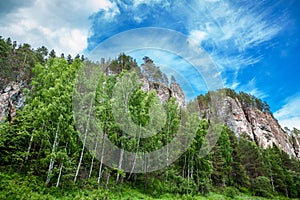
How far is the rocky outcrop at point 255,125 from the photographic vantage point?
2161 inches

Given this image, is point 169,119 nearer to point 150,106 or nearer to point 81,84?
point 150,106

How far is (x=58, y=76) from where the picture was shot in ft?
52.2

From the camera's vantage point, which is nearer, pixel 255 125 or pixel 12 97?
pixel 12 97

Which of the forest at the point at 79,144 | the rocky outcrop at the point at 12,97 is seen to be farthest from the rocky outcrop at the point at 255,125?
the rocky outcrop at the point at 12,97

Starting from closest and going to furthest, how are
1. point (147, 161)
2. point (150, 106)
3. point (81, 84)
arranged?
point (81, 84) < point (150, 106) < point (147, 161)

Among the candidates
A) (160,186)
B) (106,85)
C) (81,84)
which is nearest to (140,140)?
(160,186)

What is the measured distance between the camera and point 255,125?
200ft

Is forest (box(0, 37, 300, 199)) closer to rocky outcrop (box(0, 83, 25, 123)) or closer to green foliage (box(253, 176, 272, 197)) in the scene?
rocky outcrop (box(0, 83, 25, 123))

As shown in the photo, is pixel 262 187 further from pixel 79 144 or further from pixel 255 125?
pixel 255 125

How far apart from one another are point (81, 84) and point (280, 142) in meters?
66.3

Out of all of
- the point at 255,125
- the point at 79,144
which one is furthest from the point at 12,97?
the point at 255,125

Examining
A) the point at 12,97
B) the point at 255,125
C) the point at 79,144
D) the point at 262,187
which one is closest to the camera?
the point at 79,144

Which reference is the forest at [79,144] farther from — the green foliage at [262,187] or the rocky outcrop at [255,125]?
the rocky outcrop at [255,125]

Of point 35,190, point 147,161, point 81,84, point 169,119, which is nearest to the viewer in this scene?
point 35,190
